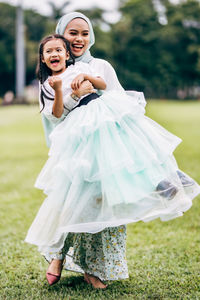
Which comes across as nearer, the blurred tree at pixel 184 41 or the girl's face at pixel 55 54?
the girl's face at pixel 55 54

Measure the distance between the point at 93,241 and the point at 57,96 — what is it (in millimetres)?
1103

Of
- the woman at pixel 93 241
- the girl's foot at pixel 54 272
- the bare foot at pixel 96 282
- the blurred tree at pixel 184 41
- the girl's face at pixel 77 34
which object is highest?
the girl's face at pixel 77 34

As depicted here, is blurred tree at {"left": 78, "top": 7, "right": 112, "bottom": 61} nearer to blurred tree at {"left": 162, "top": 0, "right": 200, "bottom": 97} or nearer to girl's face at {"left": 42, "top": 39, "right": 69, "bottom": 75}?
blurred tree at {"left": 162, "top": 0, "right": 200, "bottom": 97}

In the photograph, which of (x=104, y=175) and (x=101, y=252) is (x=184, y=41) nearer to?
(x=101, y=252)

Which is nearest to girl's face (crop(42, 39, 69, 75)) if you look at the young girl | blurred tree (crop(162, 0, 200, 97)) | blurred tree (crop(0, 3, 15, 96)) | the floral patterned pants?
the young girl

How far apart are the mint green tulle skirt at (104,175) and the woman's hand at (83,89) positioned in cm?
10

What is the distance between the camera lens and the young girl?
3.20m

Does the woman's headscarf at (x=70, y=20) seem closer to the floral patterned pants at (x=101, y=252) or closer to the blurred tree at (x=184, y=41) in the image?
the floral patterned pants at (x=101, y=252)

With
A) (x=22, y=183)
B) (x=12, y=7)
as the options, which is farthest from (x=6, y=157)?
(x=12, y=7)

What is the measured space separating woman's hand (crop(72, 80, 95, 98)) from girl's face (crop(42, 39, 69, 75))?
0.22 meters

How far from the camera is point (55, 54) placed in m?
3.40

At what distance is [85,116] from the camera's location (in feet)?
10.9

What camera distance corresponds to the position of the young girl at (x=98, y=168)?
3197 millimetres

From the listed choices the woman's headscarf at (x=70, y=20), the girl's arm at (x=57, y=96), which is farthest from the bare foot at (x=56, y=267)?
the woman's headscarf at (x=70, y=20)
